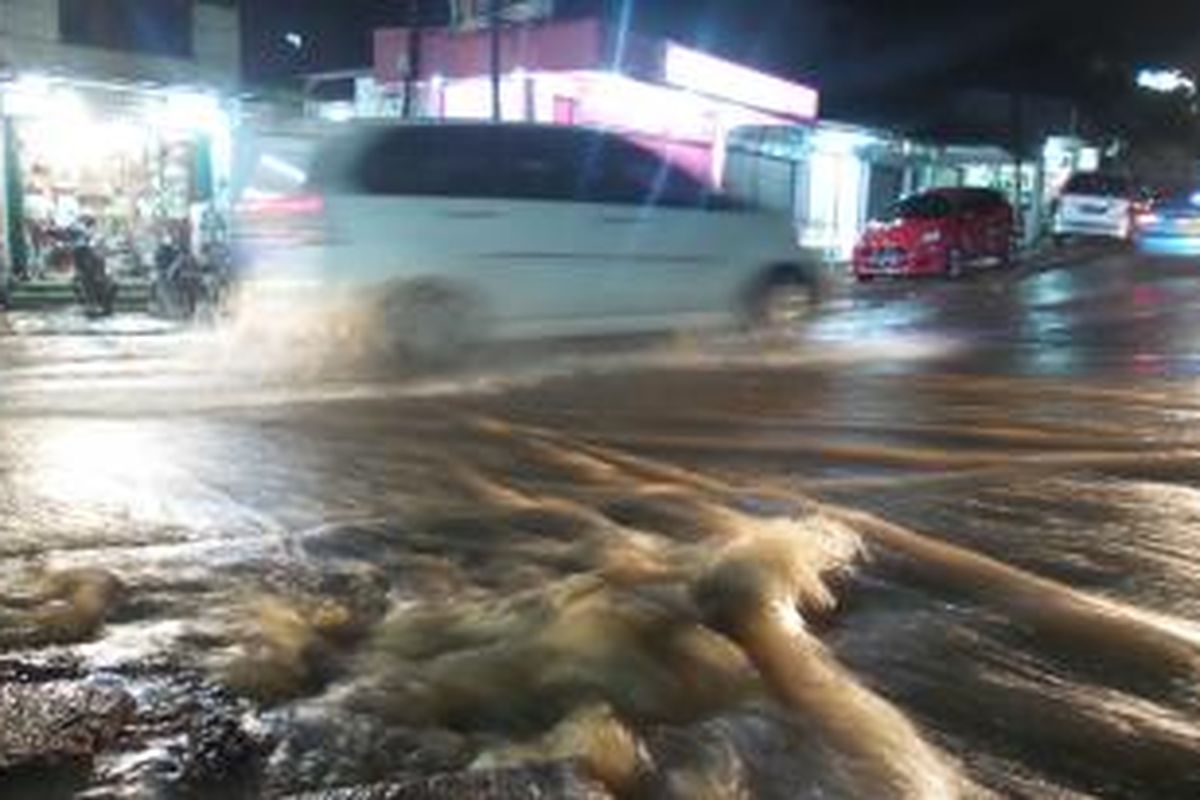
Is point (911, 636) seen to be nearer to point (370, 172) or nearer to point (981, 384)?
point (981, 384)

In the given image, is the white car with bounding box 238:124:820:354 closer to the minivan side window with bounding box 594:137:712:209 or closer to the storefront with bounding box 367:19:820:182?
the minivan side window with bounding box 594:137:712:209

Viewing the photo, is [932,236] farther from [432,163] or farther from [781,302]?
[432,163]

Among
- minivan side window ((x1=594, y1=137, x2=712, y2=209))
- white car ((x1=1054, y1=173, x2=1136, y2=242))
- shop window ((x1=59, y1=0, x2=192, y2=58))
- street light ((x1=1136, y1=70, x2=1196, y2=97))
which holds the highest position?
street light ((x1=1136, y1=70, x2=1196, y2=97))

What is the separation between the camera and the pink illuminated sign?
25000 millimetres

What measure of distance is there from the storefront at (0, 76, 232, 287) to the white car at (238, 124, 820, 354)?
360 inches

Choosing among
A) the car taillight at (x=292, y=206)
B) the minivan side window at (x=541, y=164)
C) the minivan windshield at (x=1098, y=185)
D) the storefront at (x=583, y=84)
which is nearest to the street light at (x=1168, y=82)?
the minivan windshield at (x=1098, y=185)

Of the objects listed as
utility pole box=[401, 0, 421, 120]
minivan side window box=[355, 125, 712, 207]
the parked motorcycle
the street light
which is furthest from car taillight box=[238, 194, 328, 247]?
the street light

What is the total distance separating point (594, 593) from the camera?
19.4ft

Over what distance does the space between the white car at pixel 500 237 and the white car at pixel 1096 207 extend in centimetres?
2104

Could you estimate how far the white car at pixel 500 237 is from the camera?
12.6 m

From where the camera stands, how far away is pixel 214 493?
7820mm

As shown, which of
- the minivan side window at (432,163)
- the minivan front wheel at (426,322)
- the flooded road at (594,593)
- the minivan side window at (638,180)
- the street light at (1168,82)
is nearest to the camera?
the flooded road at (594,593)

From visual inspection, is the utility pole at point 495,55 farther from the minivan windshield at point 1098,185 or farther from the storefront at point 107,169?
the minivan windshield at point 1098,185

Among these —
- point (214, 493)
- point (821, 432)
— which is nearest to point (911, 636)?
point (214, 493)
